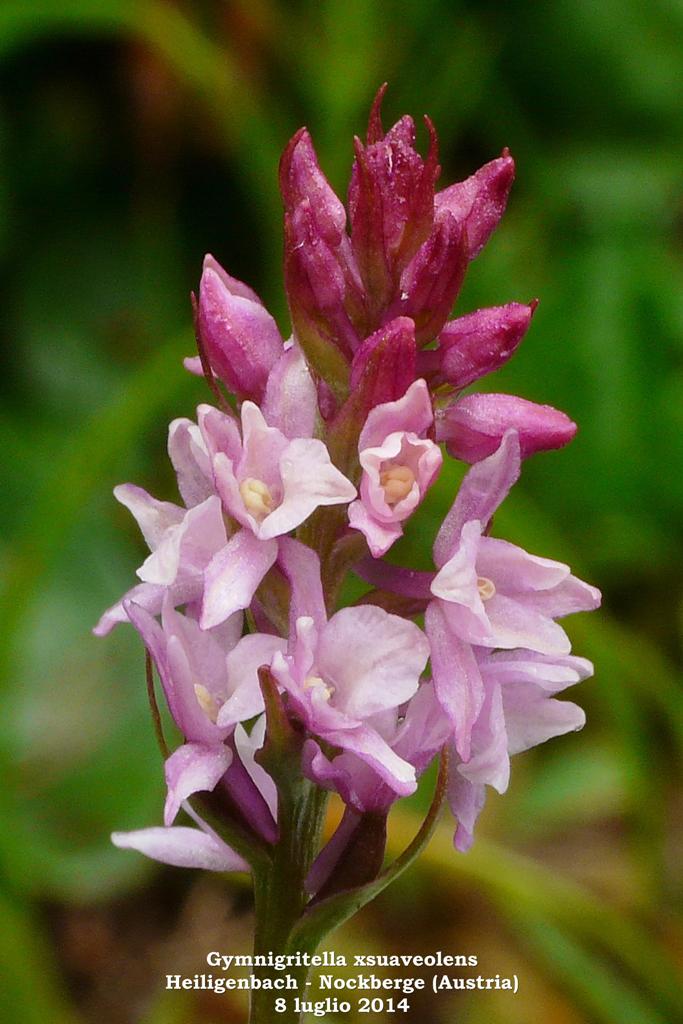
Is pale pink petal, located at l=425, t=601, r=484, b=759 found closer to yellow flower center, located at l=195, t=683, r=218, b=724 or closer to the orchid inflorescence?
the orchid inflorescence

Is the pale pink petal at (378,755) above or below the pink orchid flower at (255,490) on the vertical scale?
below

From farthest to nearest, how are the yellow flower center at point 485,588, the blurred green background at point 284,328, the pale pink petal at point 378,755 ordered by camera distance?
the blurred green background at point 284,328 → the yellow flower center at point 485,588 → the pale pink petal at point 378,755

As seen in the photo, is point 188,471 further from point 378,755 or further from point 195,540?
point 378,755

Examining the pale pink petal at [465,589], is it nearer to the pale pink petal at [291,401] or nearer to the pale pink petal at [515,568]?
the pale pink petal at [515,568]

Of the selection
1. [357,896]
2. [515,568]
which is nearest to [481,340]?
[515,568]

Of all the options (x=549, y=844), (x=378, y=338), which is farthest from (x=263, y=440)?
(x=549, y=844)

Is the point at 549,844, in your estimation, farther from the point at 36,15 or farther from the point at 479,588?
the point at 36,15

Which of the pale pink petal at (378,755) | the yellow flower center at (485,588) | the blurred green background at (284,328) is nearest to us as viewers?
the pale pink petal at (378,755)

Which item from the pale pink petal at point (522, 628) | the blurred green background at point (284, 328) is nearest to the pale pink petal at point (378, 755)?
the pale pink petal at point (522, 628)
